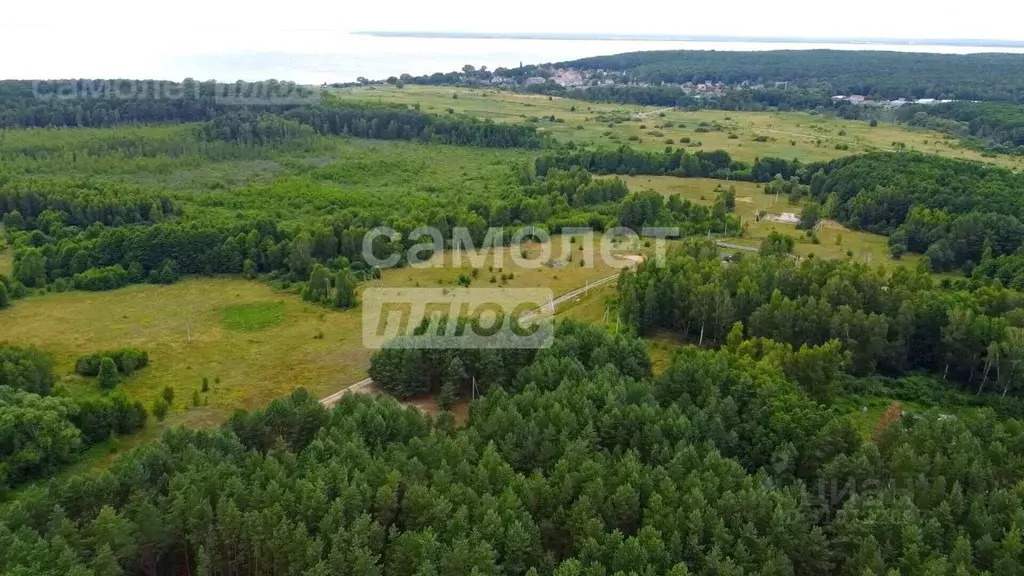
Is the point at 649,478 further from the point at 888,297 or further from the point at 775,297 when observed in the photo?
the point at 888,297

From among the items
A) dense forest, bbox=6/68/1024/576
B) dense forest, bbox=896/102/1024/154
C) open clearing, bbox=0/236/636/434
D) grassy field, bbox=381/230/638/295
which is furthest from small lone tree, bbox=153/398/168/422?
dense forest, bbox=896/102/1024/154

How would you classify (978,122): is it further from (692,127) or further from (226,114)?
(226,114)

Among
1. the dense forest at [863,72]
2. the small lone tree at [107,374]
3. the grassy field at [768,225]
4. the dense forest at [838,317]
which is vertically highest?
the dense forest at [863,72]

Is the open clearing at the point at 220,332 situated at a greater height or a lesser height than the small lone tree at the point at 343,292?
lesser

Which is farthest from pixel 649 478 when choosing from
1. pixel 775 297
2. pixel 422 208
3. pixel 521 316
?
pixel 422 208

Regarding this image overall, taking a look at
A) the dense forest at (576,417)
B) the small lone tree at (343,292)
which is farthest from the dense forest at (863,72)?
the small lone tree at (343,292)

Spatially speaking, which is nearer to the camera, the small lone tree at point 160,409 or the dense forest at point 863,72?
the small lone tree at point 160,409

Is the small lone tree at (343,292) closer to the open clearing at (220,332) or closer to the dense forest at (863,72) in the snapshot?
the open clearing at (220,332)
